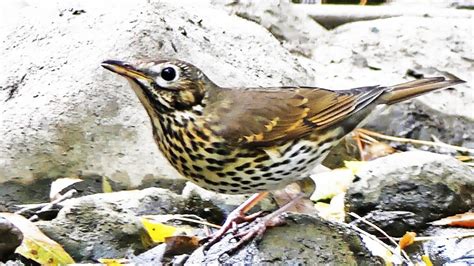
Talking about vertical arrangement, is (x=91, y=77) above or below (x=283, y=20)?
above

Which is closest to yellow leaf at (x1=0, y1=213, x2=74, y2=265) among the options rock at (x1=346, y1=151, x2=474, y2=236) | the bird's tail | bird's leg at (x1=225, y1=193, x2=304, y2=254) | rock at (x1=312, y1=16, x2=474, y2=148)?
bird's leg at (x1=225, y1=193, x2=304, y2=254)

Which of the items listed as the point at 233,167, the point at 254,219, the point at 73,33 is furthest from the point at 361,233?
the point at 73,33

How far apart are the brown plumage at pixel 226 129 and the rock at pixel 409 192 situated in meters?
0.88

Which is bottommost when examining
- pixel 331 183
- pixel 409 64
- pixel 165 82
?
pixel 409 64

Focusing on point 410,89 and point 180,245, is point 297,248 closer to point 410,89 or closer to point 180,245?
point 180,245

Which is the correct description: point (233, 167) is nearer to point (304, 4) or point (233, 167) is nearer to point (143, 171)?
point (143, 171)

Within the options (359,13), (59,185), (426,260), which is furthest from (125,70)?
(359,13)

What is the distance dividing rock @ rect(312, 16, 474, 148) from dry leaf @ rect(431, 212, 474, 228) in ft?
6.82

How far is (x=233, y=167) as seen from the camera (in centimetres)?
442

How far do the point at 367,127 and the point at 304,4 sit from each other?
250cm

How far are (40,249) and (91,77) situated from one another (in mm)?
1539

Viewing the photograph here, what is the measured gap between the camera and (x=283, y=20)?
8.67 meters

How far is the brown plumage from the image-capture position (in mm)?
4414

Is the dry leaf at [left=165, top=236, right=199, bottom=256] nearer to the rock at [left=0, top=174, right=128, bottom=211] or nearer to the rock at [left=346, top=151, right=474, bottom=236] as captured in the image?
the rock at [left=346, top=151, right=474, bottom=236]
